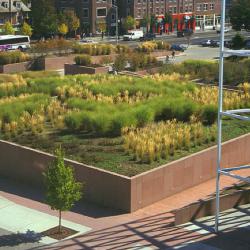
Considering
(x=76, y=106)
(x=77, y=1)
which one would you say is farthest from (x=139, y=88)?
(x=77, y=1)

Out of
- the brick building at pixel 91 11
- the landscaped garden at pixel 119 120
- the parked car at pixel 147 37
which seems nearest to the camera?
the landscaped garden at pixel 119 120

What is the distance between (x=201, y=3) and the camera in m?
113

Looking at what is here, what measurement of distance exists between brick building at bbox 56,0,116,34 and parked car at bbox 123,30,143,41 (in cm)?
555

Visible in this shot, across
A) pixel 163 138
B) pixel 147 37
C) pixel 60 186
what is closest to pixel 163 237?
pixel 60 186

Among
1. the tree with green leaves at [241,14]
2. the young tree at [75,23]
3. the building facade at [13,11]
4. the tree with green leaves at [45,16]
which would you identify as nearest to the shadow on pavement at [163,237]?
the tree with green leaves at [241,14]

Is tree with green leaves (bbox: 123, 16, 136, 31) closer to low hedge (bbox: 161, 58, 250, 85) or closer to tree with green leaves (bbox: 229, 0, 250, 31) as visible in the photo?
tree with green leaves (bbox: 229, 0, 250, 31)

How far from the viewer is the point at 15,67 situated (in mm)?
53719

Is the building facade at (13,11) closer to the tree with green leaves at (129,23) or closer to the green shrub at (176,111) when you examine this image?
the tree with green leaves at (129,23)

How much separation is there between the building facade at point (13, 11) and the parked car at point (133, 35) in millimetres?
15889

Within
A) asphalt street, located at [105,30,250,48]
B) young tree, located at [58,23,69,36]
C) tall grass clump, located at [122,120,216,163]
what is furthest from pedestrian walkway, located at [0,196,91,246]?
young tree, located at [58,23,69,36]

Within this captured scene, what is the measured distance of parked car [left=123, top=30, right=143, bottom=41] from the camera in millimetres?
94700

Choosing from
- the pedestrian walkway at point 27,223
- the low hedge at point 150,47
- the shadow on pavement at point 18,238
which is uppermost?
the low hedge at point 150,47

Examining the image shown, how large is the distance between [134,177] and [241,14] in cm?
6092

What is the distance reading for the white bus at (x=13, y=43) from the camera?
72688 mm
